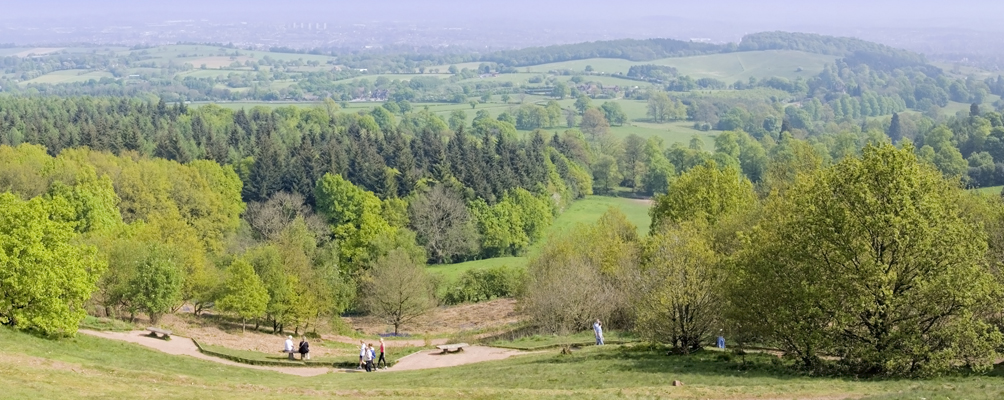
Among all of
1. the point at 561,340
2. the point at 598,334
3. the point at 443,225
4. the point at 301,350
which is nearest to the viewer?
the point at 598,334

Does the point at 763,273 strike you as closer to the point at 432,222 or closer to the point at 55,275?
the point at 55,275

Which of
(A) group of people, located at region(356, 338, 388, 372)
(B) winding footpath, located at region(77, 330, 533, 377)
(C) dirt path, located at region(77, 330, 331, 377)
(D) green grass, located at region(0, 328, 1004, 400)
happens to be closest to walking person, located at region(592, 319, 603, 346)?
(D) green grass, located at region(0, 328, 1004, 400)

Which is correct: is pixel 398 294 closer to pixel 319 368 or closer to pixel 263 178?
pixel 319 368

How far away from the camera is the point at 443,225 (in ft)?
306

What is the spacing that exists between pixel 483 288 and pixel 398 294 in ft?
47.8

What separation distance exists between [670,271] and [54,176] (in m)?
65.0

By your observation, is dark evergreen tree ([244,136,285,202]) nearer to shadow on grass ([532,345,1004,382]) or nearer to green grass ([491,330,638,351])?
green grass ([491,330,638,351])

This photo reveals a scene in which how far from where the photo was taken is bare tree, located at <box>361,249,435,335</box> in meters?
61.6

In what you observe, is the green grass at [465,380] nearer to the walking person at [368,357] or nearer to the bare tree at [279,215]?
the walking person at [368,357]

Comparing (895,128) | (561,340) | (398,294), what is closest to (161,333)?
(561,340)

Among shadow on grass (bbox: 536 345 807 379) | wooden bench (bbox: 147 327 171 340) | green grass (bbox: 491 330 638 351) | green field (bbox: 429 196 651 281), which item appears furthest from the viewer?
green field (bbox: 429 196 651 281)

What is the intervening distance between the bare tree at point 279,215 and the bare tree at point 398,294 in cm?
2403

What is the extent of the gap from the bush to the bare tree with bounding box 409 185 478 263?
1565cm

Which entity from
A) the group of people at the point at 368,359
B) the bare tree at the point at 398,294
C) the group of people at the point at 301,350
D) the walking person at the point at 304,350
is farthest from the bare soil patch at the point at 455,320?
the group of people at the point at 368,359
